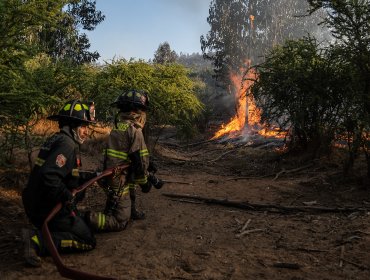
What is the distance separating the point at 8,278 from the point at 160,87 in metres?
10.9

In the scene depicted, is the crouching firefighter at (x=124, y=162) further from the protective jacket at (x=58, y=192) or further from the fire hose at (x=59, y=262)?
the fire hose at (x=59, y=262)

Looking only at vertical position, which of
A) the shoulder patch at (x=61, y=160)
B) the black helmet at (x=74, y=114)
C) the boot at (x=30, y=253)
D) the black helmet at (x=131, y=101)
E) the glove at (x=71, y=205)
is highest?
the black helmet at (x=131, y=101)

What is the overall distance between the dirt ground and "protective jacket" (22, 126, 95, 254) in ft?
0.74

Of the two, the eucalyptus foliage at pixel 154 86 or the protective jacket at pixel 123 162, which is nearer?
the protective jacket at pixel 123 162

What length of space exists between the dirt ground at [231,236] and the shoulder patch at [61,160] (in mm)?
1092

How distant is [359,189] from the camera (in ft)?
25.8

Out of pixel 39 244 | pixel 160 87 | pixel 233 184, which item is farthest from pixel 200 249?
pixel 160 87

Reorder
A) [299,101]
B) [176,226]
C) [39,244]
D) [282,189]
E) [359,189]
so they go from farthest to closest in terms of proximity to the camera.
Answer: [299,101] → [282,189] → [359,189] → [176,226] → [39,244]

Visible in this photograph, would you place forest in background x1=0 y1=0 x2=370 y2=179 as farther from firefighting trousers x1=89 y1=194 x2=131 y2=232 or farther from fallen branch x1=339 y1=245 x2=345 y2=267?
fallen branch x1=339 y1=245 x2=345 y2=267

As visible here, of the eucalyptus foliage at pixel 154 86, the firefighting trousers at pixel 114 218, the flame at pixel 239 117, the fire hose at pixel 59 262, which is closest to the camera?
the fire hose at pixel 59 262

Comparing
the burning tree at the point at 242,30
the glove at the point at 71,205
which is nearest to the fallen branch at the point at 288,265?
the glove at the point at 71,205

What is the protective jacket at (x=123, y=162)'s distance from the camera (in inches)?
208

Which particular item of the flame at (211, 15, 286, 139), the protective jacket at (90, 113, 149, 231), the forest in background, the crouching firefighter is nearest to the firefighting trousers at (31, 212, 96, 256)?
the crouching firefighter

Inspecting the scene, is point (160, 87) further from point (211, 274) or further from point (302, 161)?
point (211, 274)
